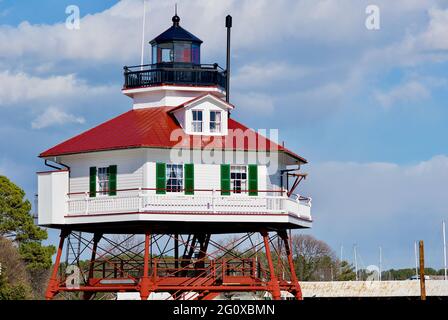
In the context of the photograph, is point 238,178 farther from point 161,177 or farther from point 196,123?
point 161,177

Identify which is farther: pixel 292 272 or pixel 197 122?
pixel 292 272

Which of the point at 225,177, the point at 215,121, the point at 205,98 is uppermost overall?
the point at 205,98

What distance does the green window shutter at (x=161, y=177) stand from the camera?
6066cm

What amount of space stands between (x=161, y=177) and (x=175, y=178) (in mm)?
748

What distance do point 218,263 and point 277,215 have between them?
3.78 meters

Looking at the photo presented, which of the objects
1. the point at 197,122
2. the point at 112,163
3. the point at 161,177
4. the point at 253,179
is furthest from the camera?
the point at 197,122

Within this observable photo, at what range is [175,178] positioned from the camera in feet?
201

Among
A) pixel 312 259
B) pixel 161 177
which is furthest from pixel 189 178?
pixel 312 259

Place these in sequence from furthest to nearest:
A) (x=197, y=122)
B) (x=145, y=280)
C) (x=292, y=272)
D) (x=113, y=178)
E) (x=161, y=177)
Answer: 1. (x=292, y=272)
2. (x=197, y=122)
3. (x=113, y=178)
4. (x=161, y=177)
5. (x=145, y=280)

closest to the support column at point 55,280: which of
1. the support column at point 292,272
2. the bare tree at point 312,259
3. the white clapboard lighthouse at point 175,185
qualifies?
the white clapboard lighthouse at point 175,185

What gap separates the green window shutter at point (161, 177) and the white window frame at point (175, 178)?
0.18m

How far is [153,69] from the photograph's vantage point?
65.1 m
